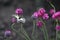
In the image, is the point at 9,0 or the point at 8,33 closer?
the point at 8,33

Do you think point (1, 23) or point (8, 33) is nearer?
point (8, 33)

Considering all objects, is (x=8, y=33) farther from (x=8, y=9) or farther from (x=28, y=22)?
(x=8, y=9)

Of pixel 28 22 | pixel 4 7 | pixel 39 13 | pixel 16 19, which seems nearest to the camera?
pixel 39 13

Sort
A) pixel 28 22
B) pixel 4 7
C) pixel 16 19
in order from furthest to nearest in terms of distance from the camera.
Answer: pixel 4 7
pixel 28 22
pixel 16 19

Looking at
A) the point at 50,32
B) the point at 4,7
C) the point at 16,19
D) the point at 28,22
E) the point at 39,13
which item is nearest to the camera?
the point at 39,13

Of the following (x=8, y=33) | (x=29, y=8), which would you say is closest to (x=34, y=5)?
(x=29, y=8)

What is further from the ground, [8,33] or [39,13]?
[39,13]

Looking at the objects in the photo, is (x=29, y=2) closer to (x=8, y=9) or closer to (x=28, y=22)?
(x=8, y=9)

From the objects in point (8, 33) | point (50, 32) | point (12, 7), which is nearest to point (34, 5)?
point (12, 7)

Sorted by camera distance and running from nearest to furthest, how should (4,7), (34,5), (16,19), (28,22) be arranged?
(16,19)
(28,22)
(34,5)
(4,7)
